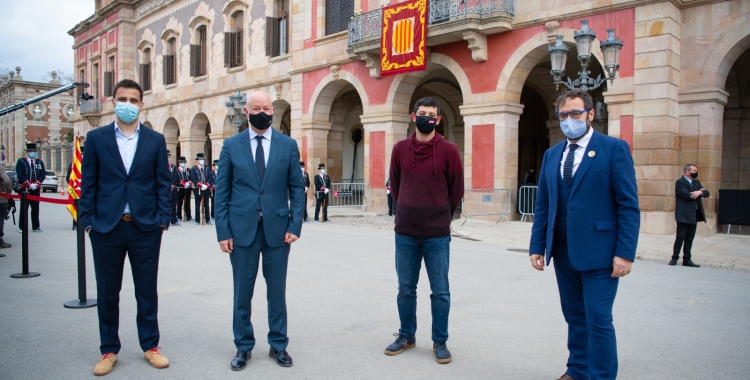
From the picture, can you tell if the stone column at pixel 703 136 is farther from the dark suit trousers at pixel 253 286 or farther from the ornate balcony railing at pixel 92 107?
the ornate balcony railing at pixel 92 107

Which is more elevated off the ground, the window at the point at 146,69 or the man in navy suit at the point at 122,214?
the window at the point at 146,69

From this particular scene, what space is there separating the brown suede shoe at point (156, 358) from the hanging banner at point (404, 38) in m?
13.4

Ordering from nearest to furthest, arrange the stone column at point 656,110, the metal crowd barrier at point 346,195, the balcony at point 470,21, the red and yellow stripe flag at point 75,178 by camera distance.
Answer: the red and yellow stripe flag at point 75,178 < the stone column at point 656,110 < the balcony at point 470,21 < the metal crowd barrier at point 346,195

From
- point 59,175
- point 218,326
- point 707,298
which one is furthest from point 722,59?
point 59,175

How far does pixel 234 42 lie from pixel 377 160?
10.6 meters

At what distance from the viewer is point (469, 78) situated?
639 inches

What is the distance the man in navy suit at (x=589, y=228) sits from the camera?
339cm

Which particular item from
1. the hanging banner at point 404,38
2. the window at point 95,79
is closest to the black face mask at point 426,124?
the hanging banner at point 404,38

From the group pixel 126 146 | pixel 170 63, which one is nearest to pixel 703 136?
pixel 126 146

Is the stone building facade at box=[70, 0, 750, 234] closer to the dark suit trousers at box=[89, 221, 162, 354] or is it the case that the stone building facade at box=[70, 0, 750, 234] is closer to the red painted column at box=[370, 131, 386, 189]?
the red painted column at box=[370, 131, 386, 189]

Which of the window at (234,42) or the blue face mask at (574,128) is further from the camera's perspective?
the window at (234,42)

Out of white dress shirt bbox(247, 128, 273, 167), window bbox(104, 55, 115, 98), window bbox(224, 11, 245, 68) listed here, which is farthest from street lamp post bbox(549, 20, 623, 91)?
window bbox(104, 55, 115, 98)

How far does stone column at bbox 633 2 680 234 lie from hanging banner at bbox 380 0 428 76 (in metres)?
5.63

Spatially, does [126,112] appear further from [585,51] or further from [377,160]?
[377,160]
